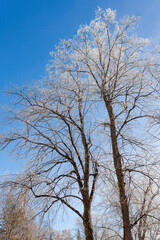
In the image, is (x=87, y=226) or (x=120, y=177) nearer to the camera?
(x=120, y=177)

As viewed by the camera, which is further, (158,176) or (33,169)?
(33,169)

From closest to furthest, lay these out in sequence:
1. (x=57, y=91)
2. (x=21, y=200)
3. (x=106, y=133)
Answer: (x=21, y=200) → (x=106, y=133) → (x=57, y=91)

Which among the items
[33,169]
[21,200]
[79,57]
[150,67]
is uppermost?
[79,57]

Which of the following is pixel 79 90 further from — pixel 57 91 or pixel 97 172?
pixel 97 172

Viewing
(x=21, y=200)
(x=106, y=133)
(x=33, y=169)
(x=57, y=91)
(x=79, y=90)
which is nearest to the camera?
(x=21, y=200)

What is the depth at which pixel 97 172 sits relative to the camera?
607cm

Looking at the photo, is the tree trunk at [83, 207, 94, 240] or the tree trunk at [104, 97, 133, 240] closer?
the tree trunk at [104, 97, 133, 240]

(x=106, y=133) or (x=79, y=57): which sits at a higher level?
(x=79, y=57)

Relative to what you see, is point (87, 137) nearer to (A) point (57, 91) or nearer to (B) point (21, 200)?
(A) point (57, 91)

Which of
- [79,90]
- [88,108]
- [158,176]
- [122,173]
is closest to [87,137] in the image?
[88,108]

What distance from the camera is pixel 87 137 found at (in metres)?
6.26

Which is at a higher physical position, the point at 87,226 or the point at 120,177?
the point at 120,177

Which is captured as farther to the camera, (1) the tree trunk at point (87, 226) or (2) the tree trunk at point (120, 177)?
(1) the tree trunk at point (87, 226)

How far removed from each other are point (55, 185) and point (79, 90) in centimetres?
286
